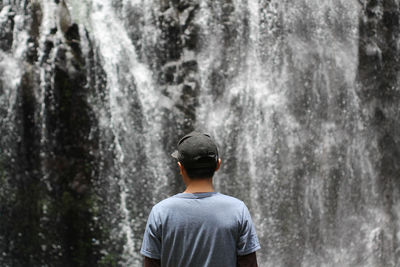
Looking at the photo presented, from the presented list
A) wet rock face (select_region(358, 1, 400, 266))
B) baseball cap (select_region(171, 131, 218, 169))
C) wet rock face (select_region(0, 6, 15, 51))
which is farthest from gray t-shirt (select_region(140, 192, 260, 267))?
wet rock face (select_region(358, 1, 400, 266))

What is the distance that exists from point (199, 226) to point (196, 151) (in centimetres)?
23

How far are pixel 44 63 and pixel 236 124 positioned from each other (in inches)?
69.7

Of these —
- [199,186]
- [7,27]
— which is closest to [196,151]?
[199,186]

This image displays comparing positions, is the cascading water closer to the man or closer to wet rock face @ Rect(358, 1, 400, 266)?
wet rock face @ Rect(358, 1, 400, 266)

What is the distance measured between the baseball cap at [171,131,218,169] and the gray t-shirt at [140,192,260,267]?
113mm

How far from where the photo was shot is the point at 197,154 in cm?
147

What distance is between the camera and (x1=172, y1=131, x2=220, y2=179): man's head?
4.83 feet

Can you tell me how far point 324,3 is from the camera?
14.9 feet

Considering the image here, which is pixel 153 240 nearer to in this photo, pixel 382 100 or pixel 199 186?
pixel 199 186

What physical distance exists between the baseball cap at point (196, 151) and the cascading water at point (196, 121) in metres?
2.64

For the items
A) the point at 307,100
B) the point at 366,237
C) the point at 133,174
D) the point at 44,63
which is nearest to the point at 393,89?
the point at 307,100

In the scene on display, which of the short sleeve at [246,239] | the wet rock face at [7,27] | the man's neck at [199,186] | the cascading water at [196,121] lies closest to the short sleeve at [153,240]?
the man's neck at [199,186]

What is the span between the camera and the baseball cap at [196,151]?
147cm

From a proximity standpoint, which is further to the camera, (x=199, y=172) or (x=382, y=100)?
(x=382, y=100)
